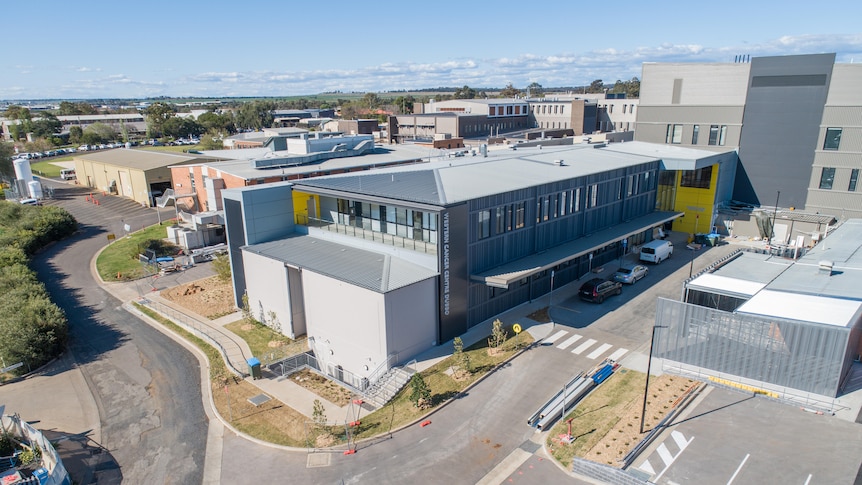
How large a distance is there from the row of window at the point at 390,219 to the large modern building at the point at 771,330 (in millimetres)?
12165

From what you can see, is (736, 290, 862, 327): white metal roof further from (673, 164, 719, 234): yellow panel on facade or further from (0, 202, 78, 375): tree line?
(0, 202, 78, 375): tree line

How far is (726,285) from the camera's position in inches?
994

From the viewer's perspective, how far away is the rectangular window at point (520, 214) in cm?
3045

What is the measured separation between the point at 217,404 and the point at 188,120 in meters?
157

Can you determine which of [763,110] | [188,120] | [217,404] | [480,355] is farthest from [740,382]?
[188,120]

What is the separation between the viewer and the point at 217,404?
2412cm

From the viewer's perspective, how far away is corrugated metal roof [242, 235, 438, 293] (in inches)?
1012

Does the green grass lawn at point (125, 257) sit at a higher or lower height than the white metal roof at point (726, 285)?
lower

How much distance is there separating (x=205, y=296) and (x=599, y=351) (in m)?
28.4

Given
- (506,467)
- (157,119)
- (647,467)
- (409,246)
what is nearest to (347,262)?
(409,246)

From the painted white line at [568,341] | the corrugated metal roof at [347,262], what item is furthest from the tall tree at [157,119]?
the painted white line at [568,341]

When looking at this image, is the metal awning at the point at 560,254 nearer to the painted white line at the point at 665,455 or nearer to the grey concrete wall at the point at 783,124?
the painted white line at the point at 665,455

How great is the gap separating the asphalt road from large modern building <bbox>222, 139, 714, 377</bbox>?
6658 millimetres

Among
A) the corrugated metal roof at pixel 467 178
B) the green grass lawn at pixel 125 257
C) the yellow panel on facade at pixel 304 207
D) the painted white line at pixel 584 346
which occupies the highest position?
the corrugated metal roof at pixel 467 178
